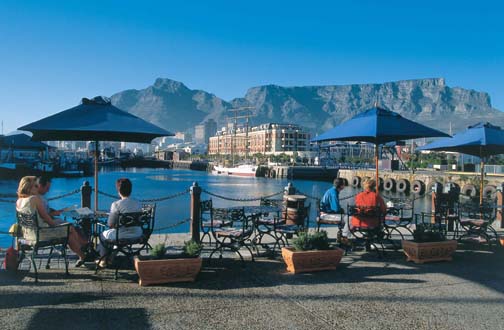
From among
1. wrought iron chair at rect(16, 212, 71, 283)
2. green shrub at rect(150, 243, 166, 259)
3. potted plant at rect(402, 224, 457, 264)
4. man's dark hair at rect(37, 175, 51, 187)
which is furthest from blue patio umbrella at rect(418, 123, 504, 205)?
man's dark hair at rect(37, 175, 51, 187)

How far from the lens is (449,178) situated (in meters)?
43.7

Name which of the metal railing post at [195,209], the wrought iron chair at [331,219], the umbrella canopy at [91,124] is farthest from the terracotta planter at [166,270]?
the wrought iron chair at [331,219]

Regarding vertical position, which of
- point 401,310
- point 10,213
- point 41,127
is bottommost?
point 10,213

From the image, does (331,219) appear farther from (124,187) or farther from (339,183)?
(124,187)

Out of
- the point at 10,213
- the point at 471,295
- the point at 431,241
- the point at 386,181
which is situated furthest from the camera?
the point at 386,181

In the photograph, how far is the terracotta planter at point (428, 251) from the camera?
7.11 m

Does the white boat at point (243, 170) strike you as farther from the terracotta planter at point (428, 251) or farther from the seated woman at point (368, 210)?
the terracotta planter at point (428, 251)

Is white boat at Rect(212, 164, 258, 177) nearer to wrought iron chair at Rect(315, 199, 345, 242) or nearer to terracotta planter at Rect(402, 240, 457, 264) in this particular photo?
wrought iron chair at Rect(315, 199, 345, 242)

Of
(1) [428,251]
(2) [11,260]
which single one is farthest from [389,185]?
(2) [11,260]

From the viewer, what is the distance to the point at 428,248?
7141mm

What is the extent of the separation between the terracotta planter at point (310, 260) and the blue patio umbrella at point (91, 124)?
301cm

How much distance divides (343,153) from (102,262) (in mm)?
152077

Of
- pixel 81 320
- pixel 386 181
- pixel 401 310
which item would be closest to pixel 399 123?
→ pixel 401 310

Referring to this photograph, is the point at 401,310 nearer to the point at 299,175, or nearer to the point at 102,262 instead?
the point at 102,262
